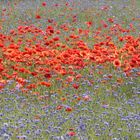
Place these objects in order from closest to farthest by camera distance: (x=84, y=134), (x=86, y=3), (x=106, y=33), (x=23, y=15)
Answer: (x=84, y=134), (x=106, y=33), (x=23, y=15), (x=86, y=3)

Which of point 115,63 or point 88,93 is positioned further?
point 115,63

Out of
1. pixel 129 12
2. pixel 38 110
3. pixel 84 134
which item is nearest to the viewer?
pixel 84 134

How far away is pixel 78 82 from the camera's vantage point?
278 inches

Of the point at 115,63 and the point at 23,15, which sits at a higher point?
the point at 115,63

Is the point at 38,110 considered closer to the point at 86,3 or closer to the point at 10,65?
the point at 10,65

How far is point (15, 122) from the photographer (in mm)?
5215

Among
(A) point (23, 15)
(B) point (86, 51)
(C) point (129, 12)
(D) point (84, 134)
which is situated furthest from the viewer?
(C) point (129, 12)

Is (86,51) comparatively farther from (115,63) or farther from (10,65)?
(10,65)

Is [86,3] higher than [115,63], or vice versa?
[115,63]

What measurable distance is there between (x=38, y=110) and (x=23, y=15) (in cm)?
891

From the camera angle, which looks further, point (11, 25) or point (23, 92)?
point (11, 25)

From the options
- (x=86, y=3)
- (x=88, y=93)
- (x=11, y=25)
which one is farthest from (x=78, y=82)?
(x=86, y=3)

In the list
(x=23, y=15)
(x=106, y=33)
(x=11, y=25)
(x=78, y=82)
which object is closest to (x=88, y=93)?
(x=78, y=82)

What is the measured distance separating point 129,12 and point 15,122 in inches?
429
